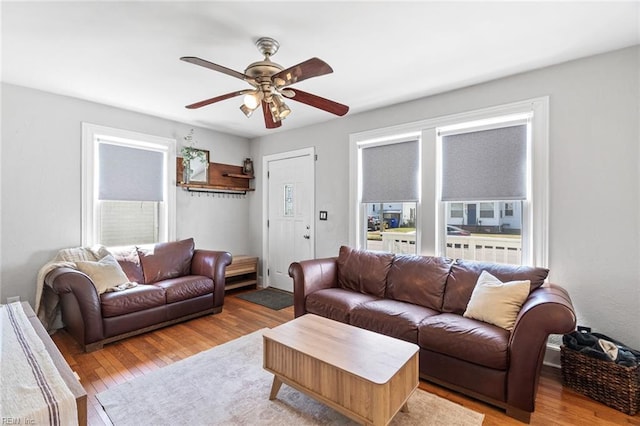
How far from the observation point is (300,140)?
4.49 m

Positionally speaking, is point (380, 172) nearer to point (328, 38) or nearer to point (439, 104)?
point (439, 104)

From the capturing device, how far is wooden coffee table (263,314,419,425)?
1.56 m

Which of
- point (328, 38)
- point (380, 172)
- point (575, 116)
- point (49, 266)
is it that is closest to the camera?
point (328, 38)

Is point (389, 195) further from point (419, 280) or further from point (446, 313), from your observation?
point (446, 313)

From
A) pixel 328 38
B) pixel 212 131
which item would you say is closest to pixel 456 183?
pixel 328 38

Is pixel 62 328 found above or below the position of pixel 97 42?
below

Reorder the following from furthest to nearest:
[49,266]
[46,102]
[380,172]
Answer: [380,172] < [46,102] < [49,266]

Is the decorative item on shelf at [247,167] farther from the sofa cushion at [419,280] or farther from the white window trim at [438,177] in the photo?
the sofa cushion at [419,280]

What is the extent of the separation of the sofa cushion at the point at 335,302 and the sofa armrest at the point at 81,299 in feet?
6.38

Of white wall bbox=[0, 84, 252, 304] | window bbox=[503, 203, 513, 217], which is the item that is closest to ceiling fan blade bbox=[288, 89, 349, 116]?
window bbox=[503, 203, 513, 217]

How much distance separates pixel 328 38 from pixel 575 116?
2.15 metres

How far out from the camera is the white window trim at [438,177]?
2.61 meters

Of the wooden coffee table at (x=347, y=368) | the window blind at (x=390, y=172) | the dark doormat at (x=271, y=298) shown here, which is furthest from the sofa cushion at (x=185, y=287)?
the window blind at (x=390, y=172)

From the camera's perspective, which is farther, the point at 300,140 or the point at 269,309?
the point at 300,140
